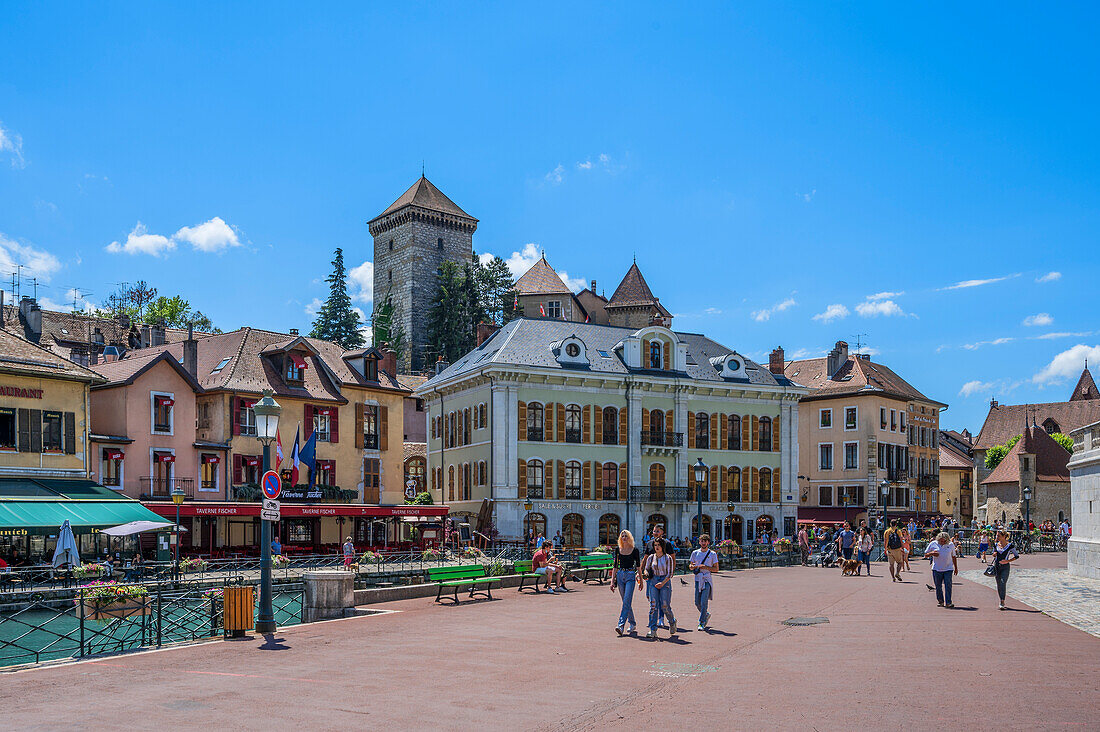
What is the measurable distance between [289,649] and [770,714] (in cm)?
844

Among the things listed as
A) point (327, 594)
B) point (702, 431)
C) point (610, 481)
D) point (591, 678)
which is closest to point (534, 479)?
point (610, 481)

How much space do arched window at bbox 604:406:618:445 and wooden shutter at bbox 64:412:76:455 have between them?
24.6 m

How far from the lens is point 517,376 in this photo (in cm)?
5006

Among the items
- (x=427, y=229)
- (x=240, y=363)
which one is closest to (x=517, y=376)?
(x=240, y=363)

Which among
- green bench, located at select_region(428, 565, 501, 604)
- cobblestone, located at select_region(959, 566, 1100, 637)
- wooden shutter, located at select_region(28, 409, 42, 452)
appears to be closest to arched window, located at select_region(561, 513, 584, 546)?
cobblestone, located at select_region(959, 566, 1100, 637)

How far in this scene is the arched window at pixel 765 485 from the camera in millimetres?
56219

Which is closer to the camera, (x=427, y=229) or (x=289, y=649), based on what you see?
(x=289, y=649)

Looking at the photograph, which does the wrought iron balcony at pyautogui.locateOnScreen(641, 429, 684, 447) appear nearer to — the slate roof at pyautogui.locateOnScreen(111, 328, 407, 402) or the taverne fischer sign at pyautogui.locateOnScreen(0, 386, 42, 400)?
the slate roof at pyautogui.locateOnScreen(111, 328, 407, 402)

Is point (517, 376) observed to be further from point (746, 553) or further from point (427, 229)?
point (427, 229)

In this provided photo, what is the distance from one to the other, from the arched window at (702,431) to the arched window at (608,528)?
622 cm

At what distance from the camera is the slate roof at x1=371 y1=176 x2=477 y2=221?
4387 inches

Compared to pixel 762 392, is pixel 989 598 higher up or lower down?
lower down

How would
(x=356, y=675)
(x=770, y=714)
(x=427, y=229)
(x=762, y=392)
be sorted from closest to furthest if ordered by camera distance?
(x=770, y=714)
(x=356, y=675)
(x=762, y=392)
(x=427, y=229)

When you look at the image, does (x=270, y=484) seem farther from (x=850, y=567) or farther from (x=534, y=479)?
(x=534, y=479)
